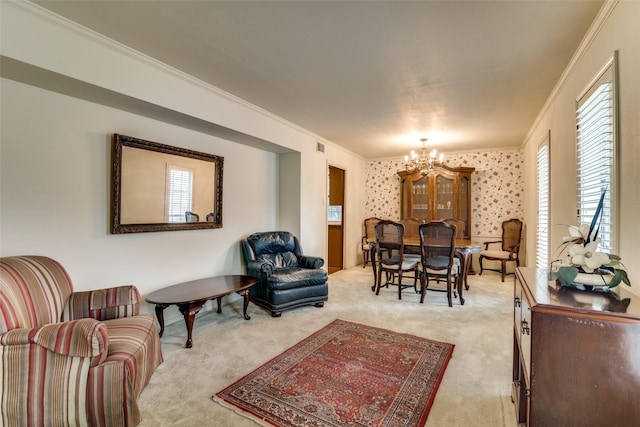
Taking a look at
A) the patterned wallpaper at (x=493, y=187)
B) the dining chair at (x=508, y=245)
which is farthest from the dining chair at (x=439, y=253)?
the patterned wallpaper at (x=493, y=187)

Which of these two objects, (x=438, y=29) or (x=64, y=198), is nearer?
(x=438, y=29)

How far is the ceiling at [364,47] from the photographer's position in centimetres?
185

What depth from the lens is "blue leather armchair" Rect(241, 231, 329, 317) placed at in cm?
341

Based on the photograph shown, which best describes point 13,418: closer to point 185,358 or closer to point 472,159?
point 185,358

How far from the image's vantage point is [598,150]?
1865 mm

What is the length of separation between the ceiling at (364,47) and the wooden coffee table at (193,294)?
2.06m

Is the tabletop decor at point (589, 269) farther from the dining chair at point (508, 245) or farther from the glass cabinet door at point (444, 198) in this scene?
the glass cabinet door at point (444, 198)

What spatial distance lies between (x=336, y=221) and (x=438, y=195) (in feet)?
6.94

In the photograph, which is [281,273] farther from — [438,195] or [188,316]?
[438,195]

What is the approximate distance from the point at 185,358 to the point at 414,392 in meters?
1.80

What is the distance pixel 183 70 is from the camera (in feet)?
8.80

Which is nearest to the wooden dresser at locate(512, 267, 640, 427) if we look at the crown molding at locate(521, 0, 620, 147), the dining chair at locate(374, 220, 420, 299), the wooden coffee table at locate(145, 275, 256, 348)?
the crown molding at locate(521, 0, 620, 147)

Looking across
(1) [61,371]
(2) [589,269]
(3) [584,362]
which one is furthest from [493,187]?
(1) [61,371]

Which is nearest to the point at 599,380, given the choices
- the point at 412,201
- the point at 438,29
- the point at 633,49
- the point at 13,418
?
the point at 633,49
